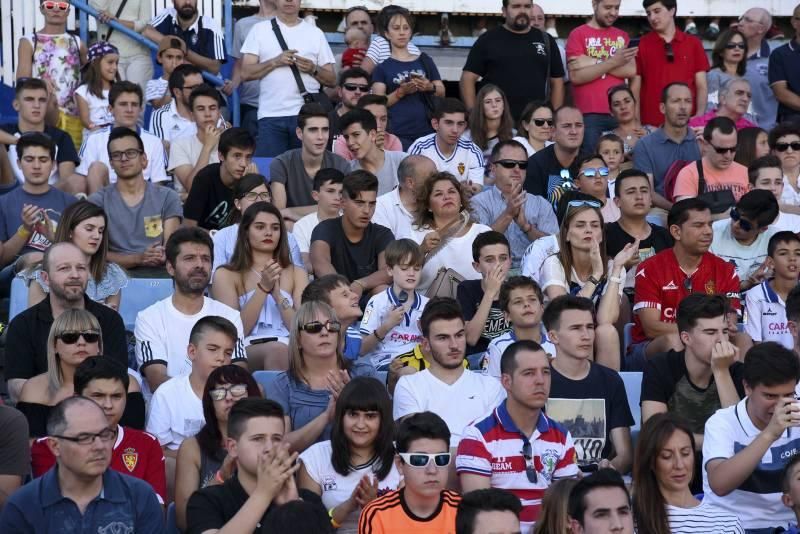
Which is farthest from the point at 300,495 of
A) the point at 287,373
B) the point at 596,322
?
the point at 596,322

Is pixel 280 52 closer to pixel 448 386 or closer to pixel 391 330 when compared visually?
pixel 391 330

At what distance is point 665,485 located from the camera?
6348 mm

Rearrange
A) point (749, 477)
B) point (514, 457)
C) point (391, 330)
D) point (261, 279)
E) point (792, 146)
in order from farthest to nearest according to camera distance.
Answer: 1. point (792, 146)
2. point (261, 279)
3. point (391, 330)
4. point (749, 477)
5. point (514, 457)

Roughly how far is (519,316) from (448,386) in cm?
70

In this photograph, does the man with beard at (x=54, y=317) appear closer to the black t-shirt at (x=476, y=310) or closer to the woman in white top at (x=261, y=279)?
the woman in white top at (x=261, y=279)

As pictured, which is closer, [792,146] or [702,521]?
[702,521]

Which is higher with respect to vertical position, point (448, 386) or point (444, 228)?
point (444, 228)

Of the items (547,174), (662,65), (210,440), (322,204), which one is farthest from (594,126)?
(210,440)

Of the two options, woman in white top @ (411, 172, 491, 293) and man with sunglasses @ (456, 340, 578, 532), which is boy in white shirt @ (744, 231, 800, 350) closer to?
woman in white top @ (411, 172, 491, 293)

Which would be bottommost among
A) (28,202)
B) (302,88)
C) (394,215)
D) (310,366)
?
(310,366)

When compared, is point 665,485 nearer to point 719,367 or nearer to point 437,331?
point 719,367

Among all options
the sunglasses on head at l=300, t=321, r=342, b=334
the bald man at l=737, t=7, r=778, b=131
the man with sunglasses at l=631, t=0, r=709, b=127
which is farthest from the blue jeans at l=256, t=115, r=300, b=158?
the sunglasses on head at l=300, t=321, r=342, b=334

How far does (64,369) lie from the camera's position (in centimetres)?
711

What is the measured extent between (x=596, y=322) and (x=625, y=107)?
3733mm
